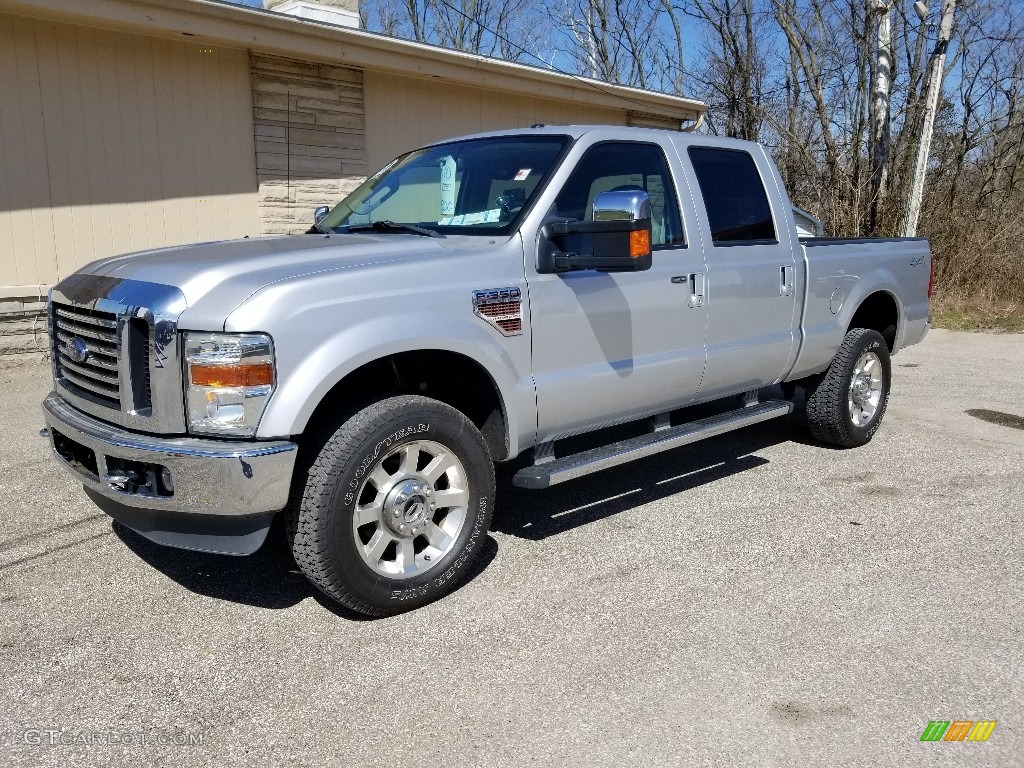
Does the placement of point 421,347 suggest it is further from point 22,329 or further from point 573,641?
point 22,329

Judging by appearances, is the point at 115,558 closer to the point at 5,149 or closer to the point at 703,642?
the point at 703,642

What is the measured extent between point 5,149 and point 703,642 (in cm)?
789

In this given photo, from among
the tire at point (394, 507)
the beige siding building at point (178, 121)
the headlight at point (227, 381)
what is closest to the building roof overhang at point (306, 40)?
the beige siding building at point (178, 121)

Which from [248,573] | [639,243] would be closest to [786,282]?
[639,243]

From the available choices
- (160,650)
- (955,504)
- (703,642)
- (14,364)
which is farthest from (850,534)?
(14,364)

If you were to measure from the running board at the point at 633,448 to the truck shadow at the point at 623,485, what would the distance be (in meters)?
0.44

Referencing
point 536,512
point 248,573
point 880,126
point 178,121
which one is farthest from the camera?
point 880,126

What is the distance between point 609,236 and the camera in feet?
12.5

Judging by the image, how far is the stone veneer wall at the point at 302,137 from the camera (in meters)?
10.0

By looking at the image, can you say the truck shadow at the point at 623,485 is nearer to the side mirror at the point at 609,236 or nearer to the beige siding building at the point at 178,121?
the side mirror at the point at 609,236

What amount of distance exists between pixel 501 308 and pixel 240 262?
1.09 m

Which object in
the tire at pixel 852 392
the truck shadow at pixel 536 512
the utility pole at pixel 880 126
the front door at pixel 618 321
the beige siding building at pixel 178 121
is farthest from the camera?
the utility pole at pixel 880 126

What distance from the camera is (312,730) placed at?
2.85m

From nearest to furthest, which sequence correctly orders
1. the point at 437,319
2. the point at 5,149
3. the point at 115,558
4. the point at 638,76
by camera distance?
the point at 437,319, the point at 115,558, the point at 5,149, the point at 638,76
